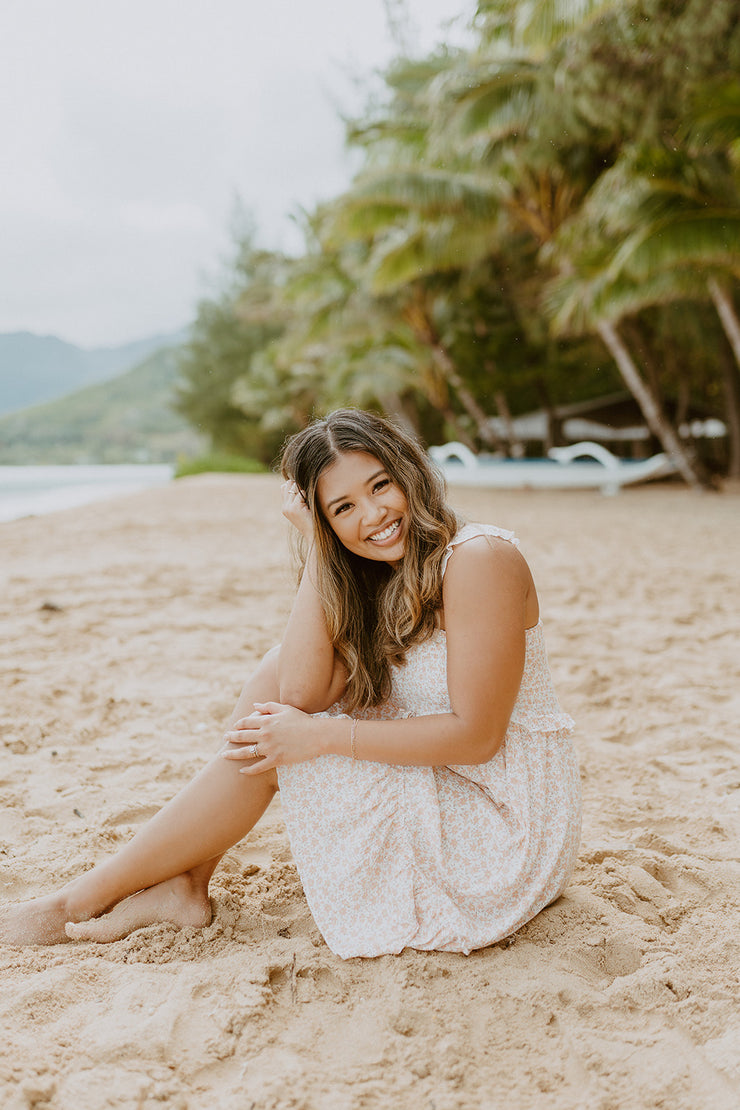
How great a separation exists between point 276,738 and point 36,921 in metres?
0.69

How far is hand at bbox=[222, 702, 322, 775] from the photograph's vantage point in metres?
1.86

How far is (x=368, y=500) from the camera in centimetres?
203

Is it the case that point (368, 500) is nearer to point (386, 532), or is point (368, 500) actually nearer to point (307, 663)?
point (386, 532)

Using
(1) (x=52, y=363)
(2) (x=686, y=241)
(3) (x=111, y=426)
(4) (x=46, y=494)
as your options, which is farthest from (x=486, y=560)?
(1) (x=52, y=363)

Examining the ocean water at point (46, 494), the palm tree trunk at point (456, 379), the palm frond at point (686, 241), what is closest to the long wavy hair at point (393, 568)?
the palm frond at point (686, 241)

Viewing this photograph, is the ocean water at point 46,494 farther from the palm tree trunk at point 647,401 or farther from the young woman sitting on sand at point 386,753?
the young woman sitting on sand at point 386,753

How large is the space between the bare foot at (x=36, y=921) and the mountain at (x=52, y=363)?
183 ft

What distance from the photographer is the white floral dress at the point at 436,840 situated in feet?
5.91

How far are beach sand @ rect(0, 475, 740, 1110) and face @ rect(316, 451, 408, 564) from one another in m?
0.92

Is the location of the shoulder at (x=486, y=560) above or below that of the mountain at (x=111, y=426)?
below

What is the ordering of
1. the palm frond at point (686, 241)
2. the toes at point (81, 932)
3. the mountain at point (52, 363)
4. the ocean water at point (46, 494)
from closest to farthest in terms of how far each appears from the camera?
the toes at point (81, 932)
the palm frond at point (686, 241)
the ocean water at point (46, 494)
the mountain at point (52, 363)

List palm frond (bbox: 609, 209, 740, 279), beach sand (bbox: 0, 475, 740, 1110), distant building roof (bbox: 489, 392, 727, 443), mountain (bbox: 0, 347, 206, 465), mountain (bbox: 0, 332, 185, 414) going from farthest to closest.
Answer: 1. mountain (bbox: 0, 332, 185, 414)
2. mountain (bbox: 0, 347, 206, 465)
3. distant building roof (bbox: 489, 392, 727, 443)
4. palm frond (bbox: 609, 209, 740, 279)
5. beach sand (bbox: 0, 475, 740, 1110)

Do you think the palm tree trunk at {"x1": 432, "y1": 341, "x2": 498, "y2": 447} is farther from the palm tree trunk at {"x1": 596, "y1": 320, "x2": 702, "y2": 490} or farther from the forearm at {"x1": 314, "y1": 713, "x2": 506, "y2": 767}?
the forearm at {"x1": 314, "y1": 713, "x2": 506, "y2": 767}

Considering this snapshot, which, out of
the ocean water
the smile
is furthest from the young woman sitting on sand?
the ocean water
